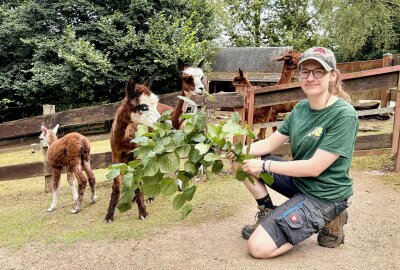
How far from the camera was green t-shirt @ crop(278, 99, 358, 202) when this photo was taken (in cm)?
263

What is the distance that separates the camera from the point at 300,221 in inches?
107

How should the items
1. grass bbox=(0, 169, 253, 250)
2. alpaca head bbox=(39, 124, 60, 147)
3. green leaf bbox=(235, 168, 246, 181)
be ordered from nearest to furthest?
green leaf bbox=(235, 168, 246, 181) < grass bbox=(0, 169, 253, 250) < alpaca head bbox=(39, 124, 60, 147)

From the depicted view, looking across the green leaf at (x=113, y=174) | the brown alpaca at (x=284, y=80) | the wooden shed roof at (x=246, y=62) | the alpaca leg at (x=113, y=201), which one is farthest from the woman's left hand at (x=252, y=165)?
the wooden shed roof at (x=246, y=62)

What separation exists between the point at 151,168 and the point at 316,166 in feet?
4.33

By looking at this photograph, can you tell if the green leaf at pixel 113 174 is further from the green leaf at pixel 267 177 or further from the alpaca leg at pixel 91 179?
the alpaca leg at pixel 91 179

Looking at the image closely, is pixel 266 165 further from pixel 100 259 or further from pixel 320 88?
pixel 100 259

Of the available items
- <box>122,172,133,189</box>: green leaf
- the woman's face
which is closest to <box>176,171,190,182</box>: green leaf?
<box>122,172,133,189</box>: green leaf

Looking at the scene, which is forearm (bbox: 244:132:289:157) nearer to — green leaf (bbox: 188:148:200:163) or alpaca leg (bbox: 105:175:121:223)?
green leaf (bbox: 188:148:200:163)

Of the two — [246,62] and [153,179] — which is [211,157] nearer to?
[153,179]

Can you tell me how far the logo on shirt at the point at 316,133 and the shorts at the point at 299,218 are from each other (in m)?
0.53

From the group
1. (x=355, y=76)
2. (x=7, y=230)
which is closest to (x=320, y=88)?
(x=355, y=76)

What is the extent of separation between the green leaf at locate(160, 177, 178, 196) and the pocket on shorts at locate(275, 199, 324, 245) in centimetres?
90

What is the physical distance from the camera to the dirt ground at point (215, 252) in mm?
2791

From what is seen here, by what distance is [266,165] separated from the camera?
2.79 meters
